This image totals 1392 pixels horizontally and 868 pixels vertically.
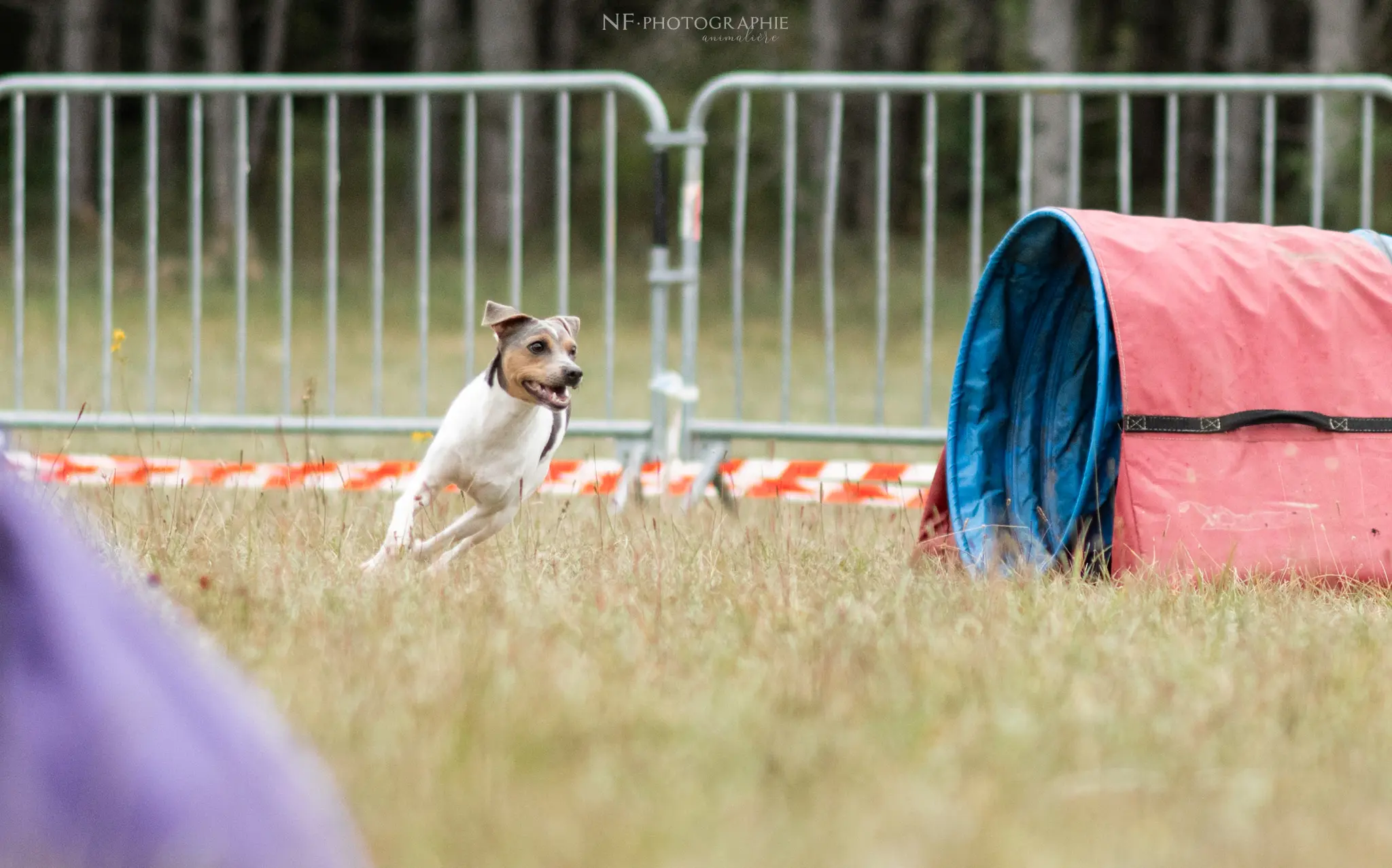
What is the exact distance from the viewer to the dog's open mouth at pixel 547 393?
4.56m

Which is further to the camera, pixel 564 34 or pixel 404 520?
pixel 564 34

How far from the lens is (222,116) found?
2341 centimetres

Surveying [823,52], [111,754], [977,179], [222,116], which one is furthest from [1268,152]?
[222,116]

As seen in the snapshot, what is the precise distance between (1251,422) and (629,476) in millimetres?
2513

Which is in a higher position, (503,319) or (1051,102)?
(1051,102)

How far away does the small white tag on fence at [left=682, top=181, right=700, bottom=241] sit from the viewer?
6359 mm

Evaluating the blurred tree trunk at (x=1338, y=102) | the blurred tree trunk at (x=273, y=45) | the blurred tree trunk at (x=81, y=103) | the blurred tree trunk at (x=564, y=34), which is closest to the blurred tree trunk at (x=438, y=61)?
the blurred tree trunk at (x=564, y=34)

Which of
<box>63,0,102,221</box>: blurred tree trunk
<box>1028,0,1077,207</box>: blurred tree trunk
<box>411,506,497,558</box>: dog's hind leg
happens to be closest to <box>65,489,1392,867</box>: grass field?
<box>411,506,497,558</box>: dog's hind leg

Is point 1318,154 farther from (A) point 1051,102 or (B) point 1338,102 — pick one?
(B) point 1338,102

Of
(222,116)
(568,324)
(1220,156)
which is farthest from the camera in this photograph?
(222,116)

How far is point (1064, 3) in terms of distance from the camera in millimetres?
18250

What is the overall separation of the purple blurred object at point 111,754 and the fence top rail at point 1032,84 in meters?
4.70

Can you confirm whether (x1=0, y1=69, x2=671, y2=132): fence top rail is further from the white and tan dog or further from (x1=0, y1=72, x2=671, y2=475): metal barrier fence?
the white and tan dog

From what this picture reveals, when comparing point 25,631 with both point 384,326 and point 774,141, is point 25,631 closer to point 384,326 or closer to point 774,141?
point 384,326
